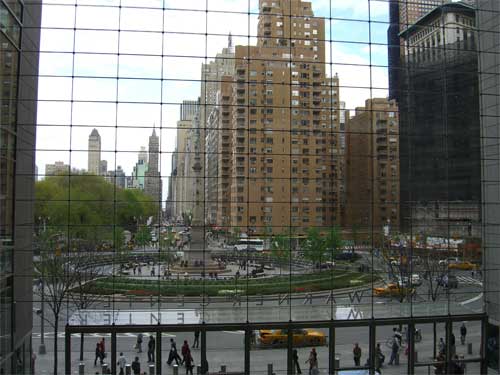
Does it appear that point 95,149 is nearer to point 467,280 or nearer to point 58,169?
point 467,280

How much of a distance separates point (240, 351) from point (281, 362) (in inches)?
69.3

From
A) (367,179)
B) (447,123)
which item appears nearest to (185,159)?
(367,179)

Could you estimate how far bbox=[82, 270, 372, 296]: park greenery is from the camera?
76.6 feet

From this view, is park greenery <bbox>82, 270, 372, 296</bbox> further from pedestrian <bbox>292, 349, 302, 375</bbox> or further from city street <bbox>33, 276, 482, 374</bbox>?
pedestrian <bbox>292, 349, 302, 375</bbox>

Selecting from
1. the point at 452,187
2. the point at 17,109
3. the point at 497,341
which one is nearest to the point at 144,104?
the point at 17,109

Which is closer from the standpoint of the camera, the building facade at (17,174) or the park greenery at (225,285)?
the building facade at (17,174)

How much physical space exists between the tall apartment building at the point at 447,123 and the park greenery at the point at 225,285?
510 cm

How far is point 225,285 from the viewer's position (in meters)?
25.2

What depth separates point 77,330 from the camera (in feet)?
34.0

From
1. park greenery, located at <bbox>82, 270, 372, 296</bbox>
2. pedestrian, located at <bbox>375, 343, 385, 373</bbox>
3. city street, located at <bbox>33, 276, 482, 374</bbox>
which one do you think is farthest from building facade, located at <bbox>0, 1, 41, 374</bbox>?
park greenery, located at <bbox>82, 270, 372, 296</bbox>

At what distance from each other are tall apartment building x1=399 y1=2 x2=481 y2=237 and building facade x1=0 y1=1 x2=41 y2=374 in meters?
12.6

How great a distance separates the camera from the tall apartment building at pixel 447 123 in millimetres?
20000

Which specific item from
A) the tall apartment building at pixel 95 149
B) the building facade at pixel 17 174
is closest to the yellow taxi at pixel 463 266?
the tall apartment building at pixel 95 149

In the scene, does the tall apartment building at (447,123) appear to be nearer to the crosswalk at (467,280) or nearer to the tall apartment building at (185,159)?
the crosswalk at (467,280)
